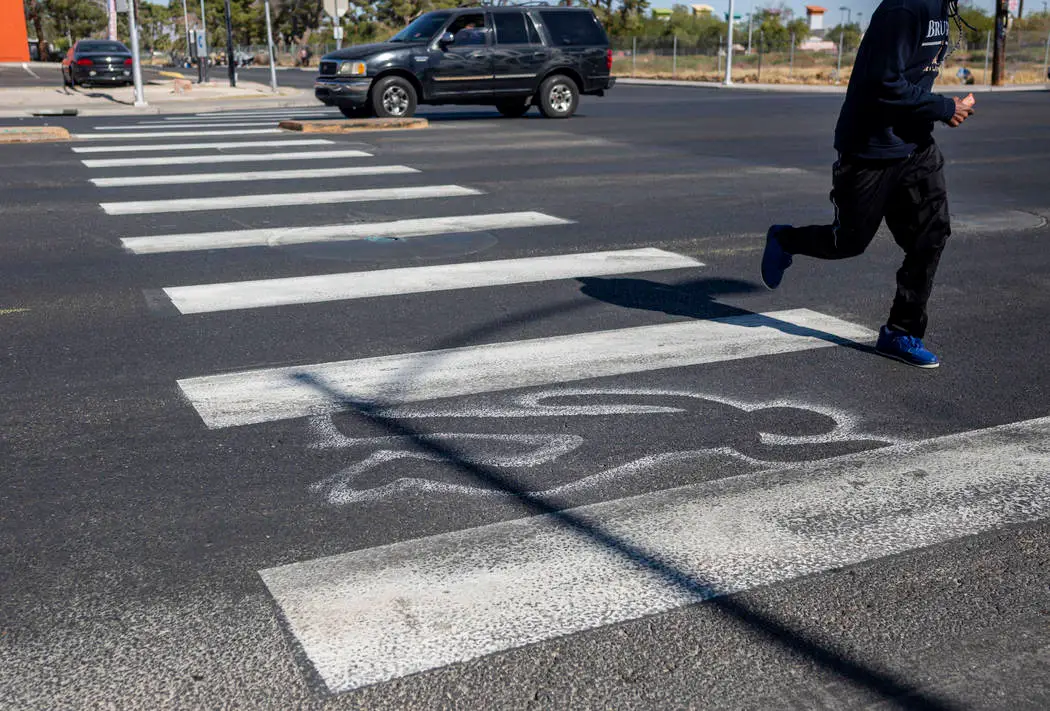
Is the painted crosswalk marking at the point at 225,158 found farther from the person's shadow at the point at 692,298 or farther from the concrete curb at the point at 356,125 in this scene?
the person's shadow at the point at 692,298

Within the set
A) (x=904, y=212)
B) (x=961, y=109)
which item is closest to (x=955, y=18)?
(x=961, y=109)

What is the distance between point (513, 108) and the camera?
68.3 ft

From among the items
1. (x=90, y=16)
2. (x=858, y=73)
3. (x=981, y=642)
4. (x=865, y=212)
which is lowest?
(x=981, y=642)

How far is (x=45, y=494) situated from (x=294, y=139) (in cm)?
1284

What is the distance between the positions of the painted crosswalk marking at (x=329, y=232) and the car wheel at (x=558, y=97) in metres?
10.7

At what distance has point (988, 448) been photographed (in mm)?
4445

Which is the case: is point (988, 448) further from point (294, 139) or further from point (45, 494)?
point (294, 139)

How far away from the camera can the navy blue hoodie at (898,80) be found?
505 cm

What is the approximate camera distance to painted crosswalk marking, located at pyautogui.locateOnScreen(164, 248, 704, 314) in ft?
22.4

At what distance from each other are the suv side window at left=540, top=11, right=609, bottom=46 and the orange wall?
4303 cm

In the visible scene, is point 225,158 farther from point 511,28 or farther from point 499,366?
point 499,366

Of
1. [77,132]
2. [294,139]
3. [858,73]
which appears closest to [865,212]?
[858,73]

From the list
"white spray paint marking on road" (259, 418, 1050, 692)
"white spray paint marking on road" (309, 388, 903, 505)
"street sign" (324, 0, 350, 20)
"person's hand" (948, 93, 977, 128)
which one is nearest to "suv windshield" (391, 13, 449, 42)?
"street sign" (324, 0, 350, 20)

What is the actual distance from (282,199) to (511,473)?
7.13 meters
